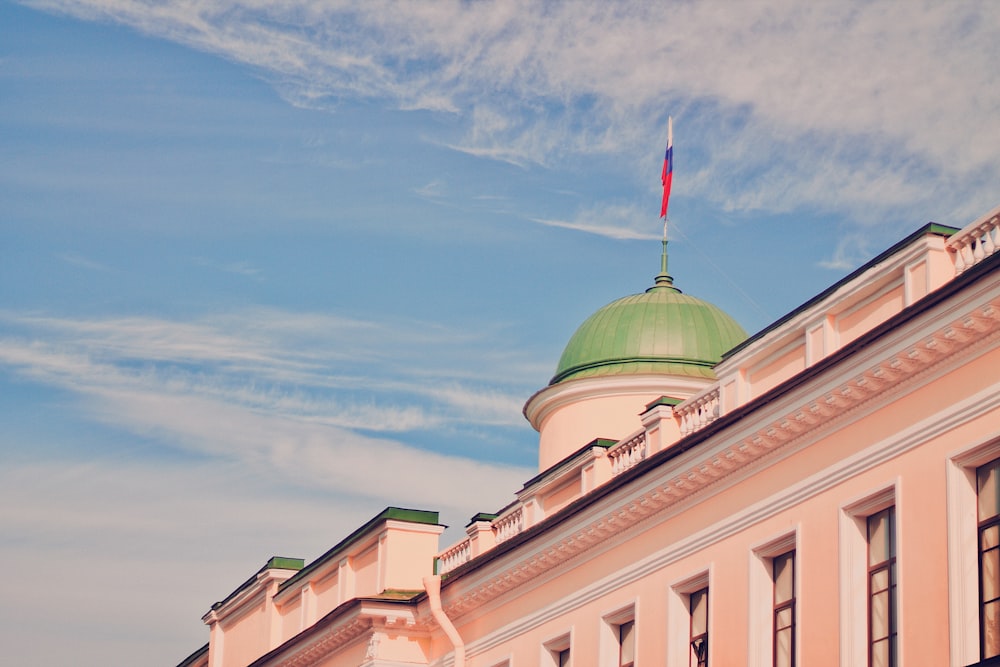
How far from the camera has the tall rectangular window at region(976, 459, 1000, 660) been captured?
1755 centimetres

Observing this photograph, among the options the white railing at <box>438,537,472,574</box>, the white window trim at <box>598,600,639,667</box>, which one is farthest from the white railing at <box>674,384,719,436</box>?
the white railing at <box>438,537,472,574</box>

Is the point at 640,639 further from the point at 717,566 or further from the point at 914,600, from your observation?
the point at 914,600

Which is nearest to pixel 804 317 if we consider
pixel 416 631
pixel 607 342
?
pixel 416 631

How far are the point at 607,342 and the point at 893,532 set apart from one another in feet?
57.9

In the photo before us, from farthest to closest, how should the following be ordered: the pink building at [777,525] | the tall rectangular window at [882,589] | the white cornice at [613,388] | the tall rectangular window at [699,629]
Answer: the white cornice at [613,388], the tall rectangular window at [699,629], the tall rectangular window at [882,589], the pink building at [777,525]

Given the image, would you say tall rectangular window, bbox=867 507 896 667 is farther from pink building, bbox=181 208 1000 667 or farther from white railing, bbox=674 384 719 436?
white railing, bbox=674 384 719 436

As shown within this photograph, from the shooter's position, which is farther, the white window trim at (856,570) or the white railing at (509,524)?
the white railing at (509,524)

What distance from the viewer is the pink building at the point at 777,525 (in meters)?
18.4

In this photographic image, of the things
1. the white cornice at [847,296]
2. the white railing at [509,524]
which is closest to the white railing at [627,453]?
the white cornice at [847,296]

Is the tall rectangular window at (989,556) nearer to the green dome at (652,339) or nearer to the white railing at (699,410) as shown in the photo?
the white railing at (699,410)

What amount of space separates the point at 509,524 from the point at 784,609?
806 centimetres

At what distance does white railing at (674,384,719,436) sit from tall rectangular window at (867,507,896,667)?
3858 mm

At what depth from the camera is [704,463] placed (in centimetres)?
2273

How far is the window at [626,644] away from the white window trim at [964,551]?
699cm
